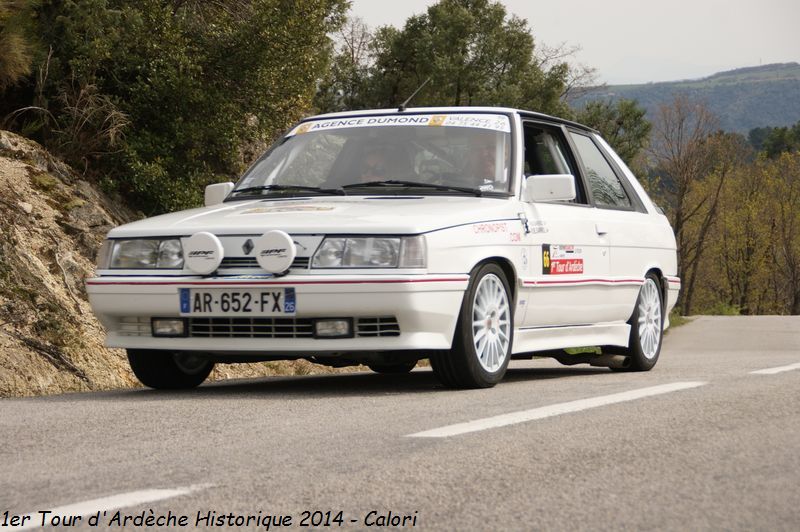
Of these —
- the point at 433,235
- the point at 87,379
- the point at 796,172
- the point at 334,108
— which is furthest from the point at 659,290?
the point at 796,172

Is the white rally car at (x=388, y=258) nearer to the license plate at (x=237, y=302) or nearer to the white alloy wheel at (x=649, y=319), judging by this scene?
the license plate at (x=237, y=302)

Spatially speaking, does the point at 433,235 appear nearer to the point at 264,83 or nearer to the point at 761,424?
the point at 761,424

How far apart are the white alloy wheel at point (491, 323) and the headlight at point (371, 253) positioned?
1.80 ft

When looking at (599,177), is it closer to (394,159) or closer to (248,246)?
(394,159)

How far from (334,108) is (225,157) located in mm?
27916

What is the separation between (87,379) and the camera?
10.0 meters

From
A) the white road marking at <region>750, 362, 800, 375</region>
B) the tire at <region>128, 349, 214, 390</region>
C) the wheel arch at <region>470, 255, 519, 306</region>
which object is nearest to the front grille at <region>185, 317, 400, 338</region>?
the tire at <region>128, 349, 214, 390</region>

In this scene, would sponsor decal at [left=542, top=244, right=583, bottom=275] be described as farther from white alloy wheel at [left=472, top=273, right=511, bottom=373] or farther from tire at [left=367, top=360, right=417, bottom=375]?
tire at [left=367, top=360, right=417, bottom=375]

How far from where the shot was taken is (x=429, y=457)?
14.8 feet

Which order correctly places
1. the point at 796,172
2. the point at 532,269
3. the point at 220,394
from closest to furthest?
the point at 220,394
the point at 532,269
the point at 796,172

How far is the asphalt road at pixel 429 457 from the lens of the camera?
3.66 metres

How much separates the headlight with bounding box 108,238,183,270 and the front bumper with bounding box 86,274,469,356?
96mm

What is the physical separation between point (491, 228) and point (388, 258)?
83 cm

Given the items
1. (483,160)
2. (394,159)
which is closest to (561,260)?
(483,160)
